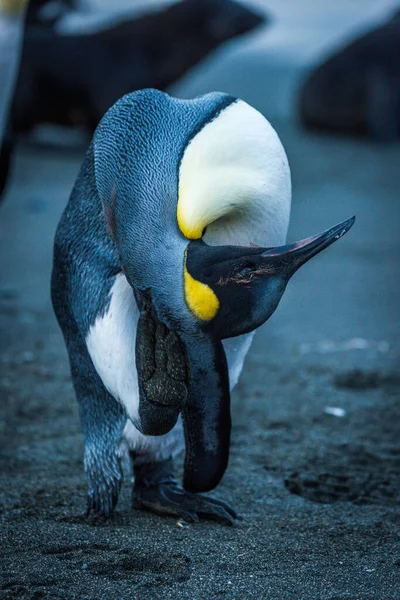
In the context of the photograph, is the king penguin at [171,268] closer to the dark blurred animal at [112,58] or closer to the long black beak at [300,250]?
the long black beak at [300,250]

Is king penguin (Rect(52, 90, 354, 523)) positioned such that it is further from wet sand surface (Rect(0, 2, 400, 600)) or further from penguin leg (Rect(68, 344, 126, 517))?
wet sand surface (Rect(0, 2, 400, 600))

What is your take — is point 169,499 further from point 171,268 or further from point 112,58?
point 112,58

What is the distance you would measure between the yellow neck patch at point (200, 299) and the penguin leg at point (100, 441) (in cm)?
53

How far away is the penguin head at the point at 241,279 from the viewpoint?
1.90 m

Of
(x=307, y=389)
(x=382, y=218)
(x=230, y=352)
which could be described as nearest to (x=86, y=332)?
(x=230, y=352)

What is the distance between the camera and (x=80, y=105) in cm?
820

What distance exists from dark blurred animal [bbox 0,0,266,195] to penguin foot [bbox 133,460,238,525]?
5.75m

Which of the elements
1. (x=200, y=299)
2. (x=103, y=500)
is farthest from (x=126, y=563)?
(x=200, y=299)

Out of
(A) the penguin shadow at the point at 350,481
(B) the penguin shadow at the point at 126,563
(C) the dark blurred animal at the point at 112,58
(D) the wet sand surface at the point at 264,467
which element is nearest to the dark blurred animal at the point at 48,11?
(C) the dark blurred animal at the point at 112,58

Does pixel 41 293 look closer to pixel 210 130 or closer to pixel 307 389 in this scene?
pixel 307 389

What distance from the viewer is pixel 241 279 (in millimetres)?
Result: 1892

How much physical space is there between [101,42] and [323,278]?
4140mm

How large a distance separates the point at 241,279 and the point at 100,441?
73 cm

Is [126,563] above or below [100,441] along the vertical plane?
below
